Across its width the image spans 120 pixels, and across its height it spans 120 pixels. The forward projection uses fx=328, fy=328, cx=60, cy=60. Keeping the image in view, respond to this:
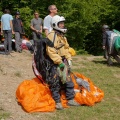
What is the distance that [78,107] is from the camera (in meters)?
6.29

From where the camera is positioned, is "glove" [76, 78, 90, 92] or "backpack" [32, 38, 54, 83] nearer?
"backpack" [32, 38, 54, 83]

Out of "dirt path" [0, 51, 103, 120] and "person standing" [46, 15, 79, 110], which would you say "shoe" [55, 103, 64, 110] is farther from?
"dirt path" [0, 51, 103, 120]

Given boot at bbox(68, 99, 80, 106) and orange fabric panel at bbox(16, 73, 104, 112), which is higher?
orange fabric panel at bbox(16, 73, 104, 112)

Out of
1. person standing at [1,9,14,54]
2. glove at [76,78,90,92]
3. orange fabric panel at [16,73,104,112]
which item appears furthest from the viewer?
person standing at [1,9,14,54]

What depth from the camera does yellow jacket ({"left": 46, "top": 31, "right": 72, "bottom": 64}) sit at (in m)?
5.84

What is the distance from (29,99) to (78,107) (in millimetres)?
981

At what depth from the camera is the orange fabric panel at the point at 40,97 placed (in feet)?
19.5

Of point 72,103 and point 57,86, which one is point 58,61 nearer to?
point 57,86

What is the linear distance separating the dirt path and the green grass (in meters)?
0.52

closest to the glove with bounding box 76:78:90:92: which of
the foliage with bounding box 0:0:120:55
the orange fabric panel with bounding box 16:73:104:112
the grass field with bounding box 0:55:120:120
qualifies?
the orange fabric panel with bounding box 16:73:104:112

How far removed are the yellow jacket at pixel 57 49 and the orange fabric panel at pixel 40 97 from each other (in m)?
0.69

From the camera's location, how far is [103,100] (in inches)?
272

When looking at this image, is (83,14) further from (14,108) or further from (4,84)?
(14,108)

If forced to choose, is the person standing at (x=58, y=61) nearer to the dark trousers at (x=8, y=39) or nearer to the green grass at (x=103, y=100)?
the green grass at (x=103, y=100)
